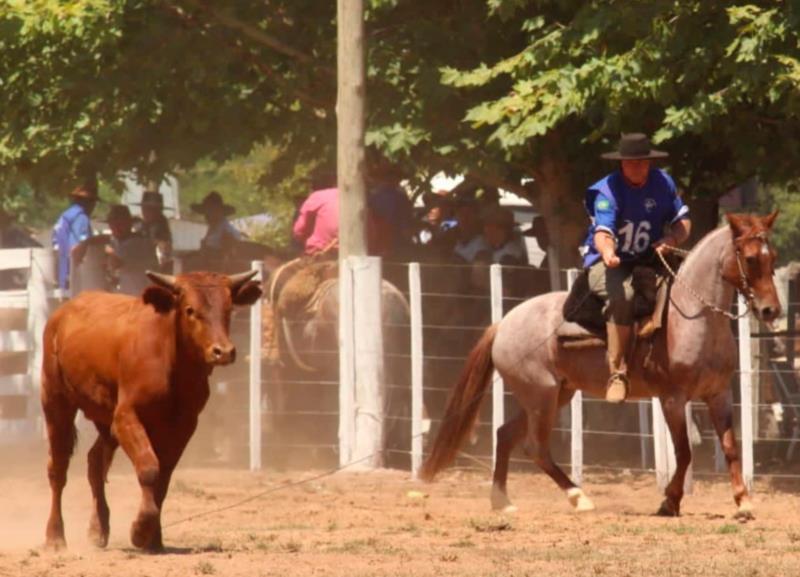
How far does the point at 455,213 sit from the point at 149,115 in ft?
10.6

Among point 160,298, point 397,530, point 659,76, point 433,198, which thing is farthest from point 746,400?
point 160,298

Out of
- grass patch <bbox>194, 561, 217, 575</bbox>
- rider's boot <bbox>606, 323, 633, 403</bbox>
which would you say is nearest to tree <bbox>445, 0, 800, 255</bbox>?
rider's boot <bbox>606, 323, 633, 403</bbox>

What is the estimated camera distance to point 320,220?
19.3 meters

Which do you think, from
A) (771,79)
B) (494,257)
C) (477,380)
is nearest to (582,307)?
(477,380)

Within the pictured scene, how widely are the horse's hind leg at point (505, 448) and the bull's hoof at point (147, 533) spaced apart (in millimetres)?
4005

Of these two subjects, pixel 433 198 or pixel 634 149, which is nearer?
pixel 634 149

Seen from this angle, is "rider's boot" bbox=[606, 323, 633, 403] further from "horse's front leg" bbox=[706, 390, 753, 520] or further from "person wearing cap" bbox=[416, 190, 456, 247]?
"person wearing cap" bbox=[416, 190, 456, 247]

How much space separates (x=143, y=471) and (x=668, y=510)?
165 inches

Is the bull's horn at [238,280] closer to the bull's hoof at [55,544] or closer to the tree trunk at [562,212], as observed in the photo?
the bull's hoof at [55,544]

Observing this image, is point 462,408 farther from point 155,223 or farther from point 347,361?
point 155,223

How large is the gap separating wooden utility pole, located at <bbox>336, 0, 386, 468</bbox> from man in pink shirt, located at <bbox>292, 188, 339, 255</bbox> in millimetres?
1097

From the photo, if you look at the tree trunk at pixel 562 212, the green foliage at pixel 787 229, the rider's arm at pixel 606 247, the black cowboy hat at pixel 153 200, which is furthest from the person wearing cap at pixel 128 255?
the green foliage at pixel 787 229

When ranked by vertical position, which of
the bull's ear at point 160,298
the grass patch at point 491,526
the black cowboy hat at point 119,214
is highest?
the black cowboy hat at point 119,214

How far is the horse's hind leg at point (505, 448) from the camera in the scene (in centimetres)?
1501
